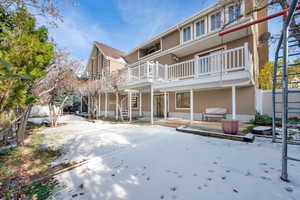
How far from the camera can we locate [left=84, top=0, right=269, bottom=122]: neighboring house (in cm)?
599

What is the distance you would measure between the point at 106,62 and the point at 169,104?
948cm

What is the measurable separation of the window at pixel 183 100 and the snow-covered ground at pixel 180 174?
597cm

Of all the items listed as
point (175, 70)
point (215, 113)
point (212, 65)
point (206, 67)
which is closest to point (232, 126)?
point (212, 65)

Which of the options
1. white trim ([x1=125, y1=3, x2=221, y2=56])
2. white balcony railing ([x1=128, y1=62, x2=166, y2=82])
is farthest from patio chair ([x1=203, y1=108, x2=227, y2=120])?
white trim ([x1=125, y1=3, x2=221, y2=56])

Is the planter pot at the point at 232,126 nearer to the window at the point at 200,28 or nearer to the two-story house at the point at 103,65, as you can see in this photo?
the window at the point at 200,28

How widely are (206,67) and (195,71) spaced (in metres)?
1.41

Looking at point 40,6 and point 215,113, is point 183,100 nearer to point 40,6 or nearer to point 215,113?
point 215,113

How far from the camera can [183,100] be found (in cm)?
989

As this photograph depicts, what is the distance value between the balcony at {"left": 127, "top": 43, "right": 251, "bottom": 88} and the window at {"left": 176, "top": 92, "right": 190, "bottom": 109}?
6.67 ft

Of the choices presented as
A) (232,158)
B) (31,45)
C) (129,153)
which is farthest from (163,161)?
(31,45)

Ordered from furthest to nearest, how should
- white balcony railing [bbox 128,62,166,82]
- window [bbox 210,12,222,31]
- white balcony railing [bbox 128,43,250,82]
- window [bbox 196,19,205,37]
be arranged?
window [bbox 196,19,205,37] → window [bbox 210,12,222,31] → white balcony railing [bbox 128,62,166,82] → white balcony railing [bbox 128,43,250,82]

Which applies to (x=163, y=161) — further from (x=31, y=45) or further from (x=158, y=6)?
(x=158, y=6)

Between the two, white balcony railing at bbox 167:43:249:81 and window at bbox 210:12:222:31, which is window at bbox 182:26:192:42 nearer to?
window at bbox 210:12:222:31

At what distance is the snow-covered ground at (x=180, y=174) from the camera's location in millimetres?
1853
